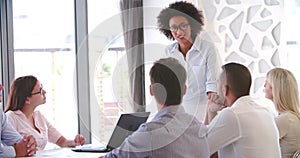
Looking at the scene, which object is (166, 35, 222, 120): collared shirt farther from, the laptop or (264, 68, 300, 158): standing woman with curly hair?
the laptop

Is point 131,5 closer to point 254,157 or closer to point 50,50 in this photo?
point 50,50

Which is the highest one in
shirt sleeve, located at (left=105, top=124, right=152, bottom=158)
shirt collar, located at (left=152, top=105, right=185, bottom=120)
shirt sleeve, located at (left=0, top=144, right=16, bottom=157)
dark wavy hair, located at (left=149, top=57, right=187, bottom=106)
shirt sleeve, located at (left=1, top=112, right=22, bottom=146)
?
dark wavy hair, located at (left=149, top=57, right=187, bottom=106)

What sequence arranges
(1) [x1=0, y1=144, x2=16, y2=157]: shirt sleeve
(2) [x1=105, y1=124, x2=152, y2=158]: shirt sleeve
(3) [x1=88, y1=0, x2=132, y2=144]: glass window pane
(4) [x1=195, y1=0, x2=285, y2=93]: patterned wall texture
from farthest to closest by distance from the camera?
(4) [x1=195, y1=0, x2=285, y2=93]: patterned wall texture
(3) [x1=88, y1=0, x2=132, y2=144]: glass window pane
(1) [x1=0, y1=144, x2=16, y2=157]: shirt sleeve
(2) [x1=105, y1=124, x2=152, y2=158]: shirt sleeve

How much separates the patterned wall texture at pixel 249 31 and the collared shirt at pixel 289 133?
1.48 m

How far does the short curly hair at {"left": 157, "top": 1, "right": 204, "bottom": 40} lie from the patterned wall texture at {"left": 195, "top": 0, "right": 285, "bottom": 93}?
0.91 metres

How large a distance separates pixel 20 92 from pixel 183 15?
1.25 metres

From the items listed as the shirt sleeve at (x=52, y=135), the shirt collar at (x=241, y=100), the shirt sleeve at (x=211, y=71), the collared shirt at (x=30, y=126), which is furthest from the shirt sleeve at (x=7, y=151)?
the shirt sleeve at (x=211, y=71)

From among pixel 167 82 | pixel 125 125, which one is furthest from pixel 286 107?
pixel 167 82

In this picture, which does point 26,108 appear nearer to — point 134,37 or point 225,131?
point 225,131

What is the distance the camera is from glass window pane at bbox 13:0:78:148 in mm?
4547

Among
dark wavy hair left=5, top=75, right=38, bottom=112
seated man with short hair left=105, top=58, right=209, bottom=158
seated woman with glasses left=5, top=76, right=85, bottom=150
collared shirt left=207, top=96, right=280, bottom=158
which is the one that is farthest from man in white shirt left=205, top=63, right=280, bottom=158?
dark wavy hair left=5, top=75, right=38, bottom=112

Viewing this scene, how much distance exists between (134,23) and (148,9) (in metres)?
0.20

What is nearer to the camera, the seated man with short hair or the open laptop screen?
the seated man with short hair

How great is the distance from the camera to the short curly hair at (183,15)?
3.45m
